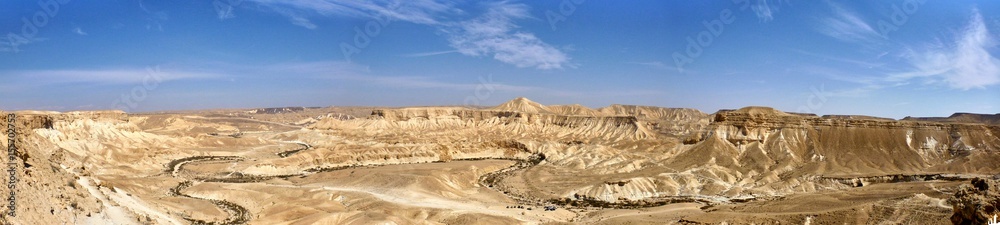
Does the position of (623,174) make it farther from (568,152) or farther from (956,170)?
(956,170)

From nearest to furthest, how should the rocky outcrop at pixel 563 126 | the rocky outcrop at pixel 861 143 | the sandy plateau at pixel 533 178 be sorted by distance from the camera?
the sandy plateau at pixel 533 178
the rocky outcrop at pixel 861 143
the rocky outcrop at pixel 563 126

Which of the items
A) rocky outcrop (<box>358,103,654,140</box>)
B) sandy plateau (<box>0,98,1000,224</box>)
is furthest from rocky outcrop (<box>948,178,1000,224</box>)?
rocky outcrop (<box>358,103,654,140</box>)

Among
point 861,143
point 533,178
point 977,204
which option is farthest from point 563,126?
point 977,204

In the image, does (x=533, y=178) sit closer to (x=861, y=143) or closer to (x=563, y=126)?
(x=861, y=143)

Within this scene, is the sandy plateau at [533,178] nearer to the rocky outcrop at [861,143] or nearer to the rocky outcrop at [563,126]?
the rocky outcrop at [861,143]

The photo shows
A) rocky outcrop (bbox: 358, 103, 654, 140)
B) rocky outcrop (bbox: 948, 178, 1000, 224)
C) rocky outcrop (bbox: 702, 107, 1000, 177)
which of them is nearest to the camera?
rocky outcrop (bbox: 948, 178, 1000, 224)

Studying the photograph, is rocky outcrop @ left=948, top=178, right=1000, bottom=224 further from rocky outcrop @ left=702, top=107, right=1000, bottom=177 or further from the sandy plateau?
rocky outcrop @ left=702, top=107, right=1000, bottom=177

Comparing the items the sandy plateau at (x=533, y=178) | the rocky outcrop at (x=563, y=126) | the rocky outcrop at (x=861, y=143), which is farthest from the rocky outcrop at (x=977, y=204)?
the rocky outcrop at (x=563, y=126)

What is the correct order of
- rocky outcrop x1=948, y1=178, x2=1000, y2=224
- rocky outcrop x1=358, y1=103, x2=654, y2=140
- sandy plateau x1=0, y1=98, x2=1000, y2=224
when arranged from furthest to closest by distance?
1. rocky outcrop x1=358, y1=103, x2=654, y2=140
2. sandy plateau x1=0, y1=98, x2=1000, y2=224
3. rocky outcrop x1=948, y1=178, x2=1000, y2=224

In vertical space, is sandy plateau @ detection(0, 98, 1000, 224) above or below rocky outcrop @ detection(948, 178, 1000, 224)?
below
